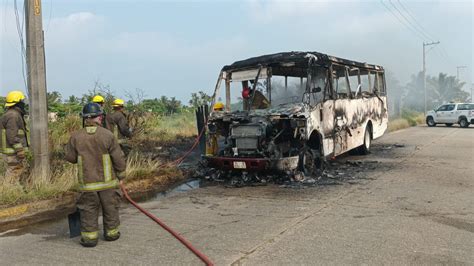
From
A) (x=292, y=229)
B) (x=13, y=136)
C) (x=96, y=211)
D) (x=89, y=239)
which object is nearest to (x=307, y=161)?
(x=292, y=229)

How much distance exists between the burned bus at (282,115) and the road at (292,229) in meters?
0.69

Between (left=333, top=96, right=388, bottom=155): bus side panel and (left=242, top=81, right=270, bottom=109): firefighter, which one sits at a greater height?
(left=242, top=81, right=270, bottom=109): firefighter

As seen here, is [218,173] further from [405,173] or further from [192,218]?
[405,173]

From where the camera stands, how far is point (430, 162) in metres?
10.5

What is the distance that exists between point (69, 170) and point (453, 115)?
25.0m

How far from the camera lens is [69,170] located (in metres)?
7.29

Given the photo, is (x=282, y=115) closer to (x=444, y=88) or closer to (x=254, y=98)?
(x=254, y=98)

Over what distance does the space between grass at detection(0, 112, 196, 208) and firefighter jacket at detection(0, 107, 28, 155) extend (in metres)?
0.51

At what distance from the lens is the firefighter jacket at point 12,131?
6352mm

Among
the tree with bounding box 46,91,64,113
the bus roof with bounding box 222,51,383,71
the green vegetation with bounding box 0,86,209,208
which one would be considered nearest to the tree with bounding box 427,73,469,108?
the green vegetation with bounding box 0,86,209,208

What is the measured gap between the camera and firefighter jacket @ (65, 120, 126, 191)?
15.3 feet

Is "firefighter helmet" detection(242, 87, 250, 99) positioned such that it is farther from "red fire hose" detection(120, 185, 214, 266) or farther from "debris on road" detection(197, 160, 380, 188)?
"red fire hose" detection(120, 185, 214, 266)

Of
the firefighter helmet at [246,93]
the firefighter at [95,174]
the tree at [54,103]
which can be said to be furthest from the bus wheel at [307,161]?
the tree at [54,103]

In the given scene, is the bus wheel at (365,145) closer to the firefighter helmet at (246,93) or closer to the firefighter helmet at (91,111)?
the firefighter helmet at (246,93)
